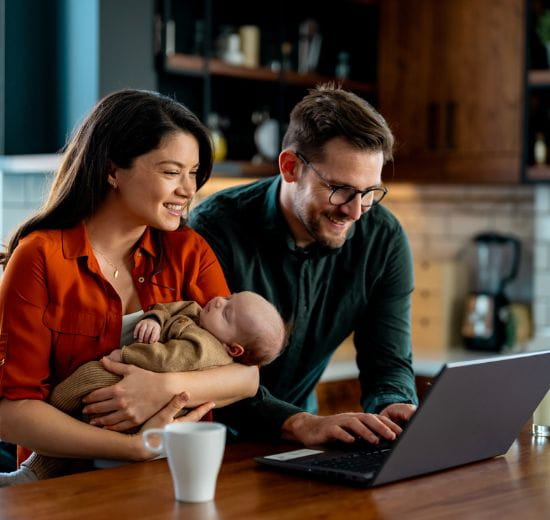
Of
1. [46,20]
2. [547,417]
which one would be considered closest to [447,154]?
[46,20]

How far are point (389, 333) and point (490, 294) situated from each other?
2438mm

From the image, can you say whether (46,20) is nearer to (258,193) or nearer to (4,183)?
(4,183)

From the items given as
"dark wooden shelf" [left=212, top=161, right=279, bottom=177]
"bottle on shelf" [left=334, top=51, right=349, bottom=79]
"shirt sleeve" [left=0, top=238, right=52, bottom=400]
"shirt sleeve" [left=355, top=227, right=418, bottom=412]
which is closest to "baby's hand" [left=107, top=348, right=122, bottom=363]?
"shirt sleeve" [left=0, top=238, right=52, bottom=400]

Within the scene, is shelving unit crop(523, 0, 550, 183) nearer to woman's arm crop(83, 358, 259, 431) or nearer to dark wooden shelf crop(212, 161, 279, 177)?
dark wooden shelf crop(212, 161, 279, 177)

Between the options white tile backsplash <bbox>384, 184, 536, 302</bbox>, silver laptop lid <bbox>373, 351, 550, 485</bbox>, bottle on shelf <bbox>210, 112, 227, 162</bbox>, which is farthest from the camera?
white tile backsplash <bbox>384, 184, 536, 302</bbox>

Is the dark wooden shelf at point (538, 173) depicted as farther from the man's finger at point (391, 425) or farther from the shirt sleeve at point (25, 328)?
the shirt sleeve at point (25, 328)

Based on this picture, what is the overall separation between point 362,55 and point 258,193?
9.76 feet

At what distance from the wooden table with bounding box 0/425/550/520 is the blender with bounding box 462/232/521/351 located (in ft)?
10.1

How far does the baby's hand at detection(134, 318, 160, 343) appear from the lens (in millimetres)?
2084

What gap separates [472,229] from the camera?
5.41m

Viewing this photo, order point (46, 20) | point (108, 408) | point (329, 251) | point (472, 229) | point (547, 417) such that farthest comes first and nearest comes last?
point (472, 229)
point (46, 20)
point (329, 251)
point (547, 417)
point (108, 408)

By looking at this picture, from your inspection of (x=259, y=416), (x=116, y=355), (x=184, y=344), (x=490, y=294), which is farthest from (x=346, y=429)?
(x=490, y=294)

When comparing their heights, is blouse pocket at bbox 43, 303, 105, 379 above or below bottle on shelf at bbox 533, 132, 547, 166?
below

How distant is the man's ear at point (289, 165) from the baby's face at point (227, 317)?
0.49 meters
